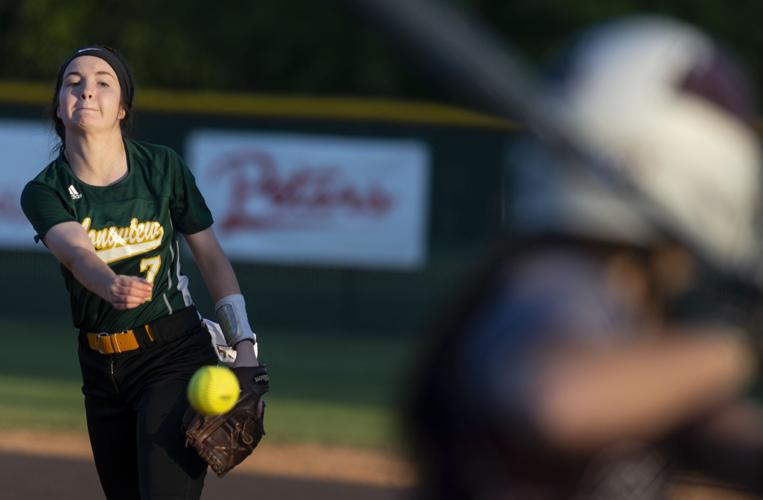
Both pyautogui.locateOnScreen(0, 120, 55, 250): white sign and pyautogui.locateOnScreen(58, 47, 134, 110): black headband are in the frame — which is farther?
pyautogui.locateOnScreen(0, 120, 55, 250): white sign

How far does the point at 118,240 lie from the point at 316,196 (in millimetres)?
9749

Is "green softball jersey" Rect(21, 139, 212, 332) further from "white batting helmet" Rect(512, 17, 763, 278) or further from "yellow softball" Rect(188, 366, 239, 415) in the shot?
"white batting helmet" Rect(512, 17, 763, 278)

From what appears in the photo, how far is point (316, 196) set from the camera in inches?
547

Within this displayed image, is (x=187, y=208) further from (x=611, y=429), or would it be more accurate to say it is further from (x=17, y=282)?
(x=17, y=282)

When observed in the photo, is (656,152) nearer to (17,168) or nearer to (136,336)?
(136,336)

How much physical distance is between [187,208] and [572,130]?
2930 mm

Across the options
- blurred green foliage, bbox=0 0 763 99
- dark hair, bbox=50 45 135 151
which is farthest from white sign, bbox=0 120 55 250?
dark hair, bbox=50 45 135 151

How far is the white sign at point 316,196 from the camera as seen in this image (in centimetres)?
1373

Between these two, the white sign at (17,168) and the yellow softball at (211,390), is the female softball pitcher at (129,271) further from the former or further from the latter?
the white sign at (17,168)

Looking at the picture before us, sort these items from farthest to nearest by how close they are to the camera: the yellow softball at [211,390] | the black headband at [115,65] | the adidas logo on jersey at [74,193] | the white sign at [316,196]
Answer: the white sign at [316,196]
the black headband at [115,65]
the adidas logo on jersey at [74,193]
the yellow softball at [211,390]

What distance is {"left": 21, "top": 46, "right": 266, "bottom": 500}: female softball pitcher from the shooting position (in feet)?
13.5

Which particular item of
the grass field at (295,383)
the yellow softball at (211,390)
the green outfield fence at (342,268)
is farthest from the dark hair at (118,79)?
the green outfield fence at (342,268)

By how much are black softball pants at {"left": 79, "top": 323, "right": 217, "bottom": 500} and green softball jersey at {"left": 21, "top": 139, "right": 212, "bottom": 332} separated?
0.10 meters

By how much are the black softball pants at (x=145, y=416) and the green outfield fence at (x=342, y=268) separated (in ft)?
29.8
